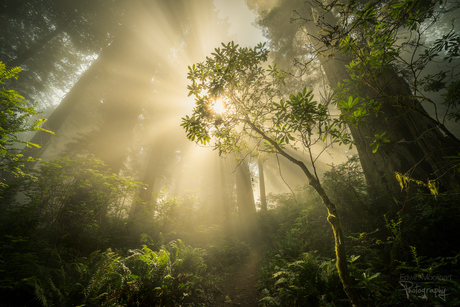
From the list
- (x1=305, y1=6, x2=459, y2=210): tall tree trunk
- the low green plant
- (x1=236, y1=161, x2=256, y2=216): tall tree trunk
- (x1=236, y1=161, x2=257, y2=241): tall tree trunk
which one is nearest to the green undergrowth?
the low green plant

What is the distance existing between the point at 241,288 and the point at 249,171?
353 cm

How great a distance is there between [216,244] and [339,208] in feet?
17.5

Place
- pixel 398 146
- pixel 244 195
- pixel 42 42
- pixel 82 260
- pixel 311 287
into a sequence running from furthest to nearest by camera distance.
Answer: pixel 42 42 → pixel 244 195 → pixel 398 146 → pixel 82 260 → pixel 311 287

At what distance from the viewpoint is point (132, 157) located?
16.6 m

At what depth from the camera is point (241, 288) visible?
470cm

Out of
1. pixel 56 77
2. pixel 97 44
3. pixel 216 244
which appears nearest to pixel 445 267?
pixel 216 244

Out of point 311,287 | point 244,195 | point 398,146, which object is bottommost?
point 311,287

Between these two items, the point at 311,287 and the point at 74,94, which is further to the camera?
the point at 74,94

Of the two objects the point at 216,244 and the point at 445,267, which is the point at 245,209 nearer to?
the point at 216,244

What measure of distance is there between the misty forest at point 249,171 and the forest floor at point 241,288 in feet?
0.24

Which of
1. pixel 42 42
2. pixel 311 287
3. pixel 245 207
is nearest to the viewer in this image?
pixel 311 287

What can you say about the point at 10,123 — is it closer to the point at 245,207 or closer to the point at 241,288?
the point at 241,288

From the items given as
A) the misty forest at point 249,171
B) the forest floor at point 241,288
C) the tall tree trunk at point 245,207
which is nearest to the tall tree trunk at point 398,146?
→ the misty forest at point 249,171

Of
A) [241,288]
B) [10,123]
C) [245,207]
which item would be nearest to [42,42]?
[10,123]
